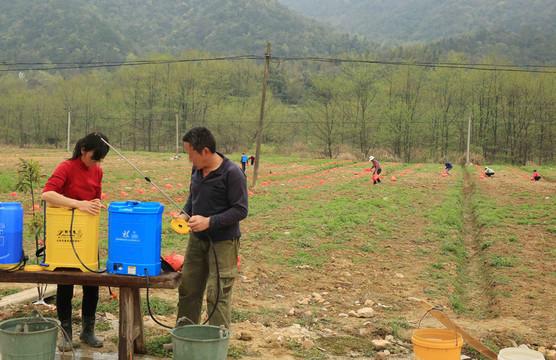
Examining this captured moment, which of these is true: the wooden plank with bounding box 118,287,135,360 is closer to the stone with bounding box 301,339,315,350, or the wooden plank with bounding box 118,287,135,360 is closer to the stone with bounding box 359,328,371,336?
the stone with bounding box 301,339,315,350

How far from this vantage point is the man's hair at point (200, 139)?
5.21 meters

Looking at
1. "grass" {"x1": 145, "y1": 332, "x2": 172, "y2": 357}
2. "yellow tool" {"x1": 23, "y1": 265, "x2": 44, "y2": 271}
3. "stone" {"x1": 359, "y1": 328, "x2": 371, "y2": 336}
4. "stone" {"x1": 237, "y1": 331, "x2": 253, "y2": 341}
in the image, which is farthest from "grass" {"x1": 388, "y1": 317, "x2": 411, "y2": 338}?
"yellow tool" {"x1": 23, "y1": 265, "x2": 44, "y2": 271}

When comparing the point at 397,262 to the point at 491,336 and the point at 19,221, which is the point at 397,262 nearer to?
the point at 491,336

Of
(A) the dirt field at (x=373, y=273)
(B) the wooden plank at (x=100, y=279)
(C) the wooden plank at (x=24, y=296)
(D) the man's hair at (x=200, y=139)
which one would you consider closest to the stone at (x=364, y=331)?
(A) the dirt field at (x=373, y=273)

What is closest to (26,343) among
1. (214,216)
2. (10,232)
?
(10,232)

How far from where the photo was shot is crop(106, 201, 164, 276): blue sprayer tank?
5051 mm

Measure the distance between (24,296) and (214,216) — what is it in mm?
3486

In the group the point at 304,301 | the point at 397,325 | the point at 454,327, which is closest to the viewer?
the point at 454,327

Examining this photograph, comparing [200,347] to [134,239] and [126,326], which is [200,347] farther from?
[134,239]

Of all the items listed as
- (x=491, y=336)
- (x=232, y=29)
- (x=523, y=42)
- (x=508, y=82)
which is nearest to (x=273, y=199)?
(x=491, y=336)

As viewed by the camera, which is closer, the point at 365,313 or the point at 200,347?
the point at 200,347

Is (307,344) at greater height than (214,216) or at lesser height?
lesser

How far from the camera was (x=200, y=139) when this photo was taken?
5.21 metres

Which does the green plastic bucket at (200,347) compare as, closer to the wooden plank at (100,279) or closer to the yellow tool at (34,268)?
the wooden plank at (100,279)
